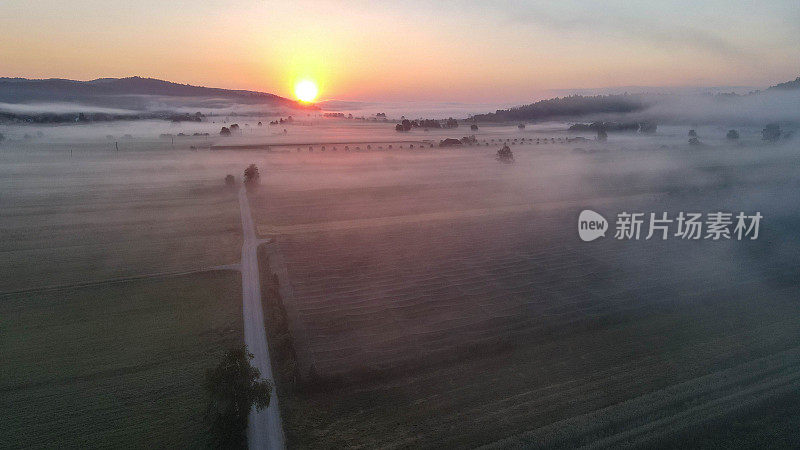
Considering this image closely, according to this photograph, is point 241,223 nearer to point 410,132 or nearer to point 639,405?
point 639,405

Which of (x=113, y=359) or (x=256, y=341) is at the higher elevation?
(x=113, y=359)

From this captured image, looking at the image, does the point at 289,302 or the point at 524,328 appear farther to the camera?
the point at 289,302

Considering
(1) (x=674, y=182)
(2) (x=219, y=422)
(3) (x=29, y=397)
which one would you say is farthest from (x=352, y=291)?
(1) (x=674, y=182)

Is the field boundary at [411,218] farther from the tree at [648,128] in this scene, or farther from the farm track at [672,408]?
the tree at [648,128]

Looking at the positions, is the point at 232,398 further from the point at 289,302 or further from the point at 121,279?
the point at 121,279

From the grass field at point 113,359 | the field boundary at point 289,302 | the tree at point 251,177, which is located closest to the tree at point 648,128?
the tree at point 251,177

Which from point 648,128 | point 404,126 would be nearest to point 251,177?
point 404,126
